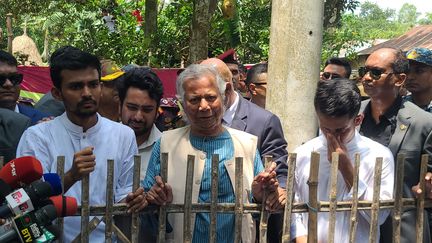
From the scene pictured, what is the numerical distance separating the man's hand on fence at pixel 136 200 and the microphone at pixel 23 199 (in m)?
0.74

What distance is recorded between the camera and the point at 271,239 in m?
3.69

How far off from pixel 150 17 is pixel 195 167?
10054 millimetres

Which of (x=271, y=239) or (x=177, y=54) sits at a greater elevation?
(x=177, y=54)

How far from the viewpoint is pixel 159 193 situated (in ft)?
10.1

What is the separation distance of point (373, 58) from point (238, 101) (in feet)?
3.06

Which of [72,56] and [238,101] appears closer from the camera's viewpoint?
[72,56]

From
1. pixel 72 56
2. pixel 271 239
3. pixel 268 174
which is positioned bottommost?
pixel 271 239

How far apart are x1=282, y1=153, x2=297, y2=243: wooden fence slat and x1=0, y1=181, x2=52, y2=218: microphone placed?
1.32 m

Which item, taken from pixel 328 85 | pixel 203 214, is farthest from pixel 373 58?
pixel 203 214

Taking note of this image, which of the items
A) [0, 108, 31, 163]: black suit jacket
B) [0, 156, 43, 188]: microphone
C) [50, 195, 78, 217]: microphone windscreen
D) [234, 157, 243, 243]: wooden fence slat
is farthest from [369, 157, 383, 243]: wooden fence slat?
[0, 108, 31, 163]: black suit jacket

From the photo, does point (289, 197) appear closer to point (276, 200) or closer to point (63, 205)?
point (276, 200)

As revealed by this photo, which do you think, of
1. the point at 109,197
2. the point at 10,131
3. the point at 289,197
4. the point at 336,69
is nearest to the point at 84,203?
the point at 109,197

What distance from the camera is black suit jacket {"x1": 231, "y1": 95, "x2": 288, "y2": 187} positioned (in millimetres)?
3812

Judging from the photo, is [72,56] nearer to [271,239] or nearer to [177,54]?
[271,239]
